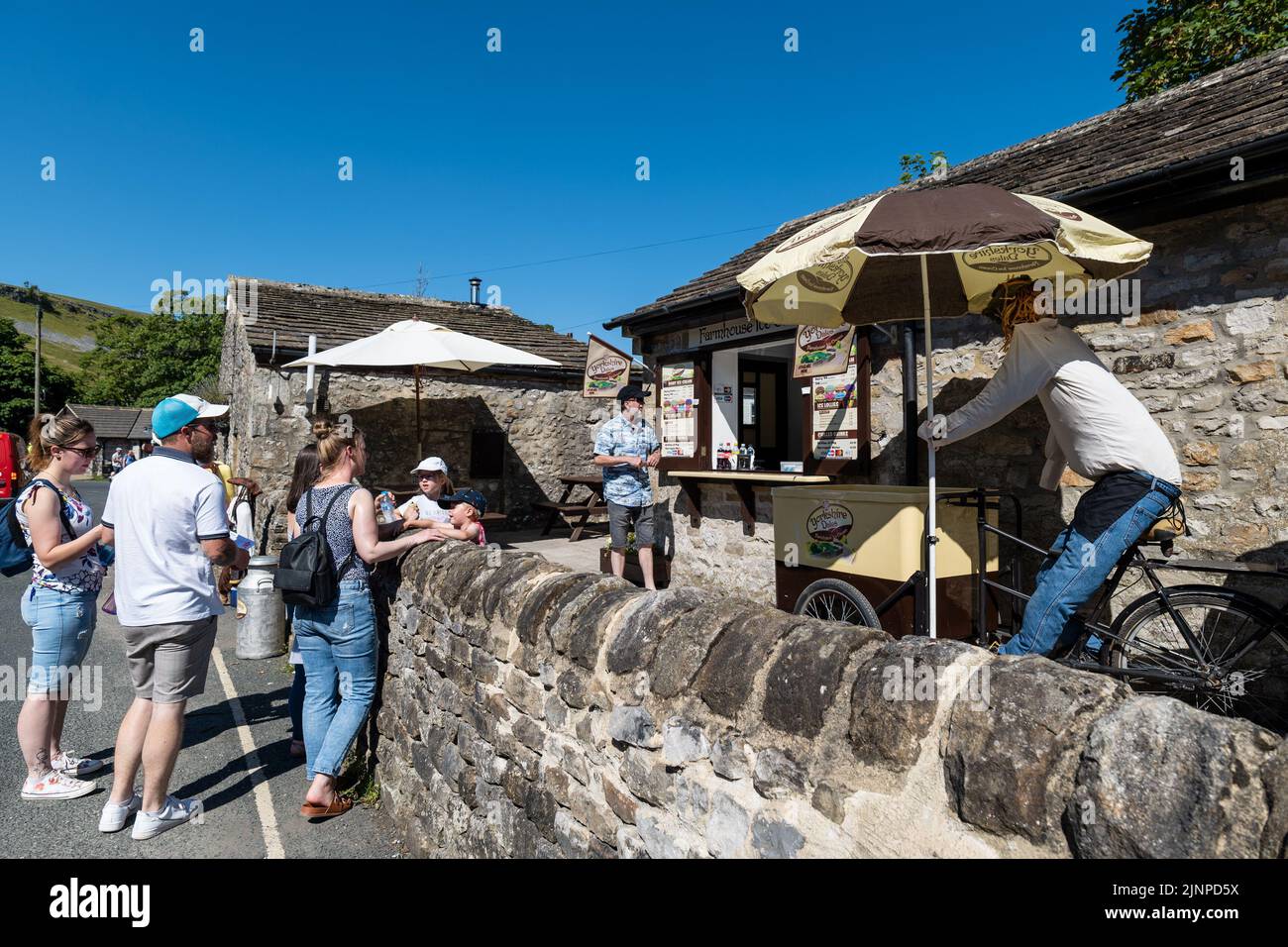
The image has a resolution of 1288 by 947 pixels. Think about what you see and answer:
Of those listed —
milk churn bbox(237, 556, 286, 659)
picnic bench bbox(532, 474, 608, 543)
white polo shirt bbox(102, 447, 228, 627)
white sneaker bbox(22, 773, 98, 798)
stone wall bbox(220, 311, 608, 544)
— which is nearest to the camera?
white polo shirt bbox(102, 447, 228, 627)

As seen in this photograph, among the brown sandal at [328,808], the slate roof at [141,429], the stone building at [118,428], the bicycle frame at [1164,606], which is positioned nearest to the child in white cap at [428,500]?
the brown sandal at [328,808]

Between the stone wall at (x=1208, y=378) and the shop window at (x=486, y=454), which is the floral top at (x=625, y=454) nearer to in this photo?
the stone wall at (x=1208, y=378)

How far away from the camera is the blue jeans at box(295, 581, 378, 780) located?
3.93 m

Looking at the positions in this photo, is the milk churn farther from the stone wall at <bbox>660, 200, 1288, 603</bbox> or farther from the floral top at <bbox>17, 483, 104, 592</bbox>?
the stone wall at <bbox>660, 200, 1288, 603</bbox>

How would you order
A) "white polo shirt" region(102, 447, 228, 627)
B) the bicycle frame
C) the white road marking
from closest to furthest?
the bicycle frame
"white polo shirt" region(102, 447, 228, 627)
the white road marking

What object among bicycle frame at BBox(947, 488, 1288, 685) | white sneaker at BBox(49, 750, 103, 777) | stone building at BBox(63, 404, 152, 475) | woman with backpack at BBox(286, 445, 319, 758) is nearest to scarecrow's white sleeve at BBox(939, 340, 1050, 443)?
bicycle frame at BBox(947, 488, 1288, 685)

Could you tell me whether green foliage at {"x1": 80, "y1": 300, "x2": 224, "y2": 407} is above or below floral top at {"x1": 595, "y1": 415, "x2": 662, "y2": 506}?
above

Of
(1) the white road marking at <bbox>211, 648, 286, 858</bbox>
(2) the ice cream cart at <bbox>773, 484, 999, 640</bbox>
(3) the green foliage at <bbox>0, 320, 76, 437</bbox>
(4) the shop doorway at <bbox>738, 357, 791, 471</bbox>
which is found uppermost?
(3) the green foliage at <bbox>0, 320, 76, 437</bbox>

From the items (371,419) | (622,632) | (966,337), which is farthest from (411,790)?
(371,419)

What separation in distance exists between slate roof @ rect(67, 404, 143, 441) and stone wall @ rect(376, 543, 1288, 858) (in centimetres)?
6621

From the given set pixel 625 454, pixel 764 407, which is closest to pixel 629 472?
pixel 625 454

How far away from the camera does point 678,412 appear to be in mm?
7883

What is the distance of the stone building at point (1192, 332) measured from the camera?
13.4 ft

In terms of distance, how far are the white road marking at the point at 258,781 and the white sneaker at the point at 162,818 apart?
1.19 feet
